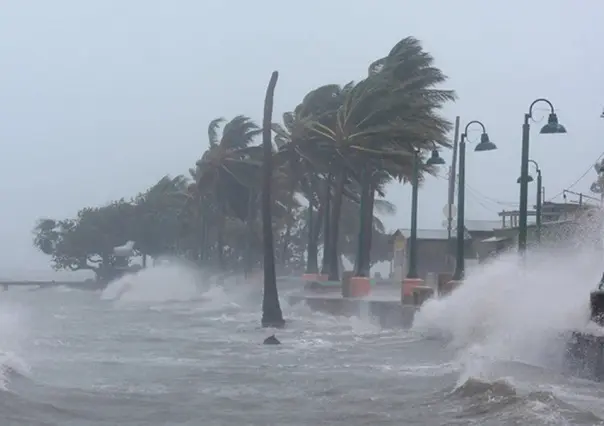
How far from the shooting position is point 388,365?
1825cm

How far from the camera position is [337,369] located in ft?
57.5

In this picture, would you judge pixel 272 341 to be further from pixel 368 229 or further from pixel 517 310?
pixel 368 229

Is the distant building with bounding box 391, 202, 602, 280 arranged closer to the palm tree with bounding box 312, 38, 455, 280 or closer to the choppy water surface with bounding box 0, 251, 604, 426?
the palm tree with bounding box 312, 38, 455, 280

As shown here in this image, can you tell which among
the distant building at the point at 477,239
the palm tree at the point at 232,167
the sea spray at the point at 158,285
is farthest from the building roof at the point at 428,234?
the sea spray at the point at 158,285

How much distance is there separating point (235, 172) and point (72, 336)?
29.6 m

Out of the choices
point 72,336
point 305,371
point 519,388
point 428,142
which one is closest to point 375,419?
point 519,388

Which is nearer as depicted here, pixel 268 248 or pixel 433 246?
pixel 268 248

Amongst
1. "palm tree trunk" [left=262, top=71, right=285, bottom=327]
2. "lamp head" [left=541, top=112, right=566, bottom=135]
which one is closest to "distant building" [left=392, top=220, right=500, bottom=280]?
"palm tree trunk" [left=262, top=71, right=285, bottom=327]

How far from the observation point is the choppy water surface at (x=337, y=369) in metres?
12.1

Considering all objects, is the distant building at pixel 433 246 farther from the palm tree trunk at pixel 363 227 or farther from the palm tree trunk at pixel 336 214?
the palm tree trunk at pixel 363 227

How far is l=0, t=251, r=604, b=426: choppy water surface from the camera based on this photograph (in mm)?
12094

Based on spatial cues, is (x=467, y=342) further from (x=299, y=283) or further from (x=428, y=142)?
(x=299, y=283)

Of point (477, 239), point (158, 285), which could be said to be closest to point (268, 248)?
point (477, 239)

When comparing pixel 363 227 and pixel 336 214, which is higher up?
pixel 336 214
